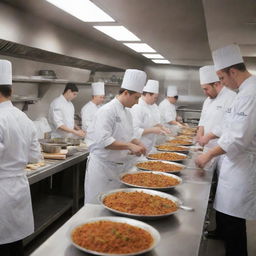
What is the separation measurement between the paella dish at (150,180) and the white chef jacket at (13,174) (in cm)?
89

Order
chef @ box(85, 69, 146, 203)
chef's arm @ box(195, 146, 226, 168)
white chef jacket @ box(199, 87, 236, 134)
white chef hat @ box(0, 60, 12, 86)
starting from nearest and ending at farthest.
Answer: chef's arm @ box(195, 146, 226, 168) → white chef hat @ box(0, 60, 12, 86) → chef @ box(85, 69, 146, 203) → white chef jacket @ box(199, 87, 236, 134)

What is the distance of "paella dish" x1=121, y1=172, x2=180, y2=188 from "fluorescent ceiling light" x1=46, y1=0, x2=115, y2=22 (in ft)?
4.57

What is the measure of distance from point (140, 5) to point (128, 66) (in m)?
5.17

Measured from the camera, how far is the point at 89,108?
6238 millimetres

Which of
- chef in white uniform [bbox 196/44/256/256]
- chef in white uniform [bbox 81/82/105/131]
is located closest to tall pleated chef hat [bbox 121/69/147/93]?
chef in white uniform [bbox 196/44/256/256]

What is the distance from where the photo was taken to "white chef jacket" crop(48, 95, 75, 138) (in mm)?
5098

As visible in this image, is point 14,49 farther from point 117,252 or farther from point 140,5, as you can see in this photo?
Answer: point 117,252

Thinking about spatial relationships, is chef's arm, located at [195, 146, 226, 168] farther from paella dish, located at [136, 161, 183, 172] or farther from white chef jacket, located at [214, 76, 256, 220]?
paella dish, located at [136, 161, 183, 172]

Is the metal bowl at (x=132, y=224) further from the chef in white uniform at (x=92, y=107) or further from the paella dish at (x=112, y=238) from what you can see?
the chef in white uniform at (x=92, y=107)

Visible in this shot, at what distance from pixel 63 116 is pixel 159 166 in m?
3.03

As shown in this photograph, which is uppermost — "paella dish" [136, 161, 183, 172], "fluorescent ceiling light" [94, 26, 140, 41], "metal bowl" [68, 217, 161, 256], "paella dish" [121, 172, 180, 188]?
"fluorescent ceiling light" [94, 26, 140, 41]

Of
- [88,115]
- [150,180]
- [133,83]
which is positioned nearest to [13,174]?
[150,180]

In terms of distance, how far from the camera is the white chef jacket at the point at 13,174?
2406mm

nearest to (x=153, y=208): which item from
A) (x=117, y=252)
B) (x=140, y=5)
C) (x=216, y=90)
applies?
(x=117, y=252)
